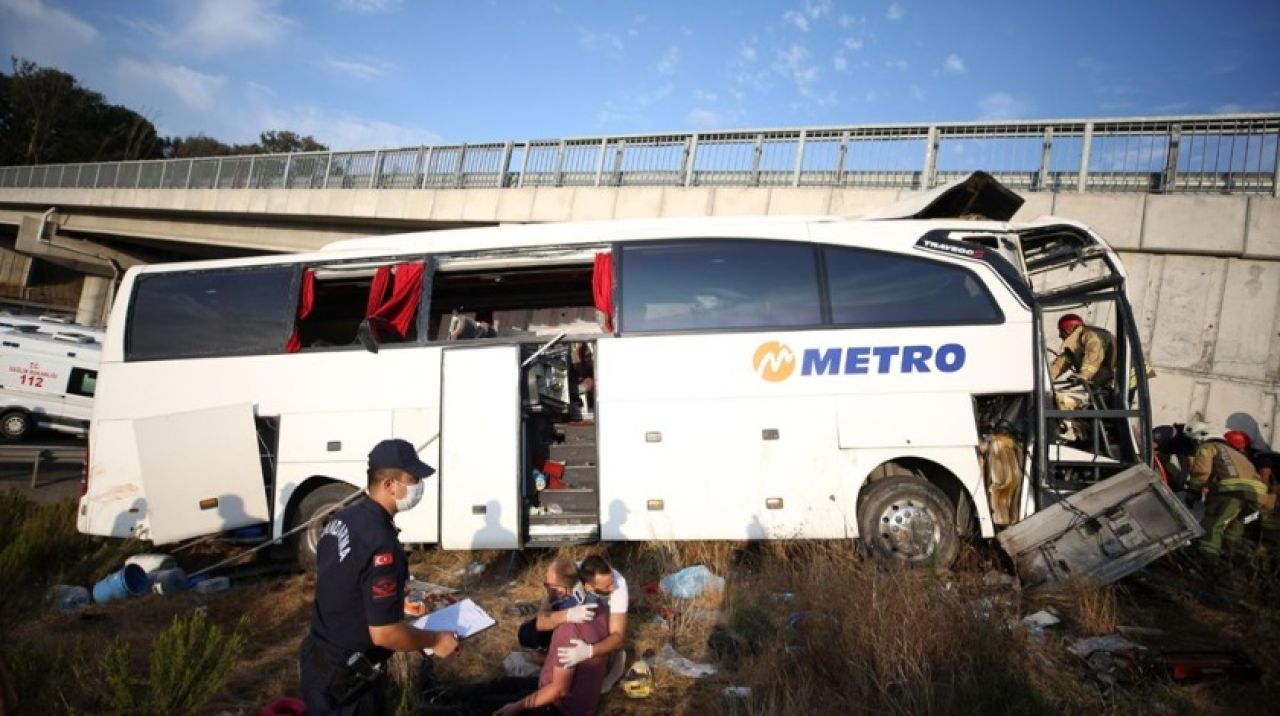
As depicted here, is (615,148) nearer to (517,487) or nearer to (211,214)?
(517,487)

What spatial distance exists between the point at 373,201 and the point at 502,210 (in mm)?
4907

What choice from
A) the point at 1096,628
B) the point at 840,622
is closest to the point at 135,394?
the point at 840,622

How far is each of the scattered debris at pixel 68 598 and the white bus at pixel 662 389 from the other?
0.83 meters

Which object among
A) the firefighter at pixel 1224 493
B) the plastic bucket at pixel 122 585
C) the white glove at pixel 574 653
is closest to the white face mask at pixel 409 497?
the white glove at pixel 574 653

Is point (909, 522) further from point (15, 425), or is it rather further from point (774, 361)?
point (15, 425)

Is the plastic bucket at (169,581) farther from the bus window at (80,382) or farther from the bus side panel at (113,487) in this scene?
the bus window at (80,382)

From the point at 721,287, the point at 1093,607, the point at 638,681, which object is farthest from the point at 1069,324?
the point at 638,681

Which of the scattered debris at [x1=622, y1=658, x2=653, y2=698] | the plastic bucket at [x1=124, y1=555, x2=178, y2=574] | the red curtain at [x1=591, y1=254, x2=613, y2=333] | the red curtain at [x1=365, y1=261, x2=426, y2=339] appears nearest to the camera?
the scattered debris at [x1=622, y1=658, x2=653, y2=698]

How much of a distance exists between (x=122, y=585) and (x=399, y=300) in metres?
3.59

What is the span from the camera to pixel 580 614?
3795 mm

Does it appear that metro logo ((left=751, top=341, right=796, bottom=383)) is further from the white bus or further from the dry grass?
the dry grass

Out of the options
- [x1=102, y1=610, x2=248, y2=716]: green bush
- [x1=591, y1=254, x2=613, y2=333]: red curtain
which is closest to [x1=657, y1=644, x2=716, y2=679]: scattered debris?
[x1=102, y1=610, x2=248, y2=716]: green bush

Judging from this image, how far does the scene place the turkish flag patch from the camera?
8.82 feet

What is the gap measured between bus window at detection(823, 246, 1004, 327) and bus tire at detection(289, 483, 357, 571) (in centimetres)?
515
